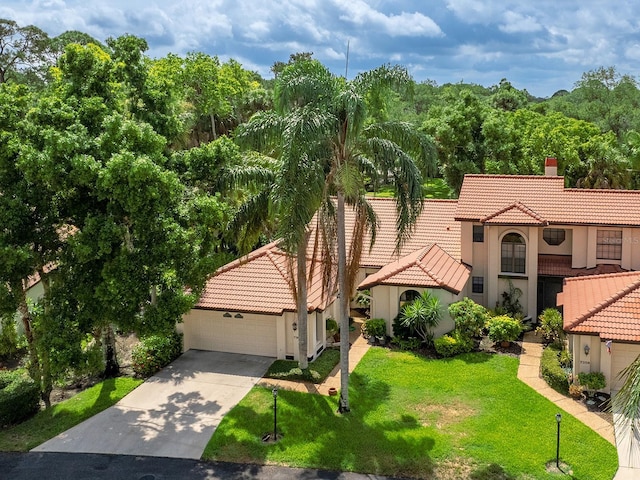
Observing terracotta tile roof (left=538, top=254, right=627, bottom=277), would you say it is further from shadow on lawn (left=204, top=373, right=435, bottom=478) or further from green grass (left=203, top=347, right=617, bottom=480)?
shadow on lawn (left=204, top=373, right=435, bottom=478)

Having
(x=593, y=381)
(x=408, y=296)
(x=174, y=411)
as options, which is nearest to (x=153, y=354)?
(x=174, y=411)

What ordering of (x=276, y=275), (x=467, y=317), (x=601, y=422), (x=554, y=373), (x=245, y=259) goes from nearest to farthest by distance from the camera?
(x=601, y=422) < (x=554, y=373) < (x=467, y=317) < (x=276, y=275) < (x=245, y=259)

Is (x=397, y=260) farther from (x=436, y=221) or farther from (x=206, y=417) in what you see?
(x=206, y=417)

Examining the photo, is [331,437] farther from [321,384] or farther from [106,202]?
[106,202]

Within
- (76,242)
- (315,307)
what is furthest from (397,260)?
(76,242)

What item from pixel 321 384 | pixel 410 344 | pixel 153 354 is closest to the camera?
pixel 321 384

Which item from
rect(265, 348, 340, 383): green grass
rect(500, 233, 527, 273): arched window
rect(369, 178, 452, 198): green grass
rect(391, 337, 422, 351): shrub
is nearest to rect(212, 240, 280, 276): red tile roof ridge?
rect(265, 348, 340, 383): green grass

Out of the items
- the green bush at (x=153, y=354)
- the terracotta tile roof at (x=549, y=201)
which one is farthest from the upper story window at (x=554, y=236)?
the green bush at (x=153, y=354)
